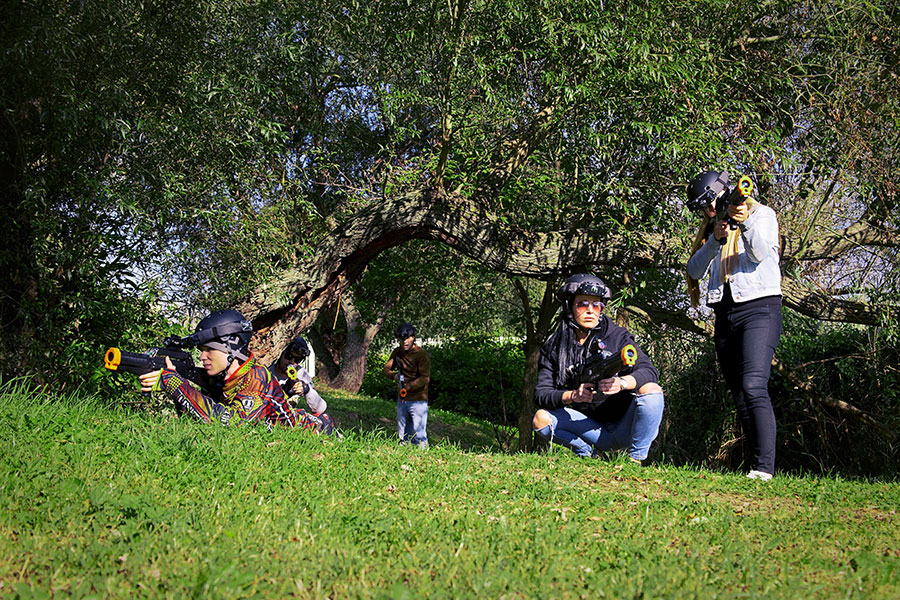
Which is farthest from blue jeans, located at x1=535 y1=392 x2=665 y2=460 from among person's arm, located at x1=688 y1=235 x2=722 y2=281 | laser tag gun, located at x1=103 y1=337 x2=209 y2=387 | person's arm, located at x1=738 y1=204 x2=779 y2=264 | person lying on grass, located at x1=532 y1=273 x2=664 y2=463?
laser tag gun, located at x1=103 y1=337 x2=209 y2=387

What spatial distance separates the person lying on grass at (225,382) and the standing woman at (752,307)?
333cm

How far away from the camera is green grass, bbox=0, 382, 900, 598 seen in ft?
9.16

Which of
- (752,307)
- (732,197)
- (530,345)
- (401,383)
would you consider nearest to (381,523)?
(752,307)

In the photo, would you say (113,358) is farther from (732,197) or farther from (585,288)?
(732,197)

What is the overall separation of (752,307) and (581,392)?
1348 millimetres

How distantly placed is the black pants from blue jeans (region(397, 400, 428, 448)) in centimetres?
514

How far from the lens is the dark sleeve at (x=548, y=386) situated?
217 inches

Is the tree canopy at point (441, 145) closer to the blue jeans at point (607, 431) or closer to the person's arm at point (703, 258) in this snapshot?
the person's arm at point (703, 258)


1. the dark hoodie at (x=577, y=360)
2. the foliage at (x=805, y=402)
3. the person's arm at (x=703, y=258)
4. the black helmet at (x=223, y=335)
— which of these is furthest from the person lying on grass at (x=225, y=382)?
the foliage at (x=805, y=402)

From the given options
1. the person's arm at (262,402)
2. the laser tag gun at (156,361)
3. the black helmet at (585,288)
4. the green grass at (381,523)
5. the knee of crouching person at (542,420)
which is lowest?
the green grass at (381,523)

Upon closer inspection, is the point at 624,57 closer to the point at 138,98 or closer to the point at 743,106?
the point at 743,106

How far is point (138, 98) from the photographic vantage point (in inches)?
256

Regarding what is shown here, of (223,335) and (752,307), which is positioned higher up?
(752,307)

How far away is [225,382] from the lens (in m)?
5.52
